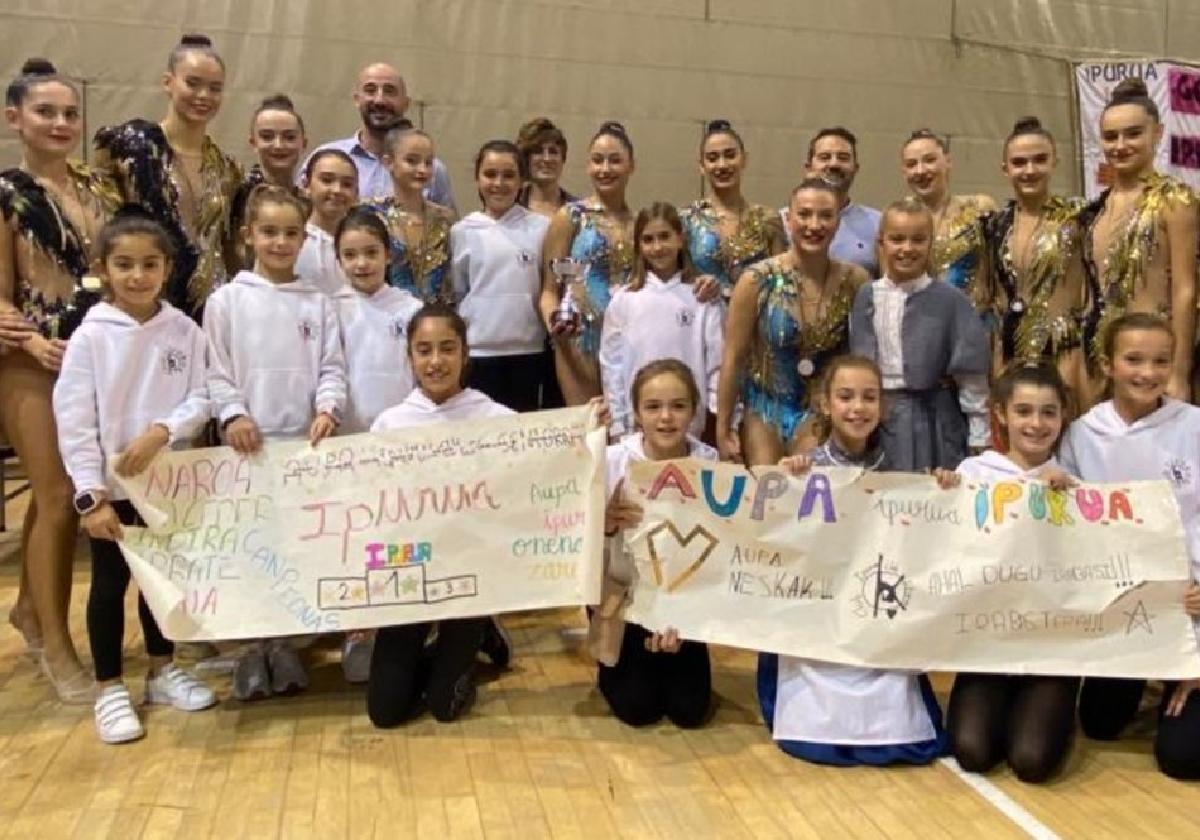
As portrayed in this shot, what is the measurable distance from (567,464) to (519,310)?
3.58 feet

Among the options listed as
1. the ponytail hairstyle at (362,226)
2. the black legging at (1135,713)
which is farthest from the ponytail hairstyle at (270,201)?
the black legging at (1135,713)

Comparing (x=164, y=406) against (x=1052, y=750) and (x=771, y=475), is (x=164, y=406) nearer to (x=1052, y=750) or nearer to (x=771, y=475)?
(x=771, y=475)

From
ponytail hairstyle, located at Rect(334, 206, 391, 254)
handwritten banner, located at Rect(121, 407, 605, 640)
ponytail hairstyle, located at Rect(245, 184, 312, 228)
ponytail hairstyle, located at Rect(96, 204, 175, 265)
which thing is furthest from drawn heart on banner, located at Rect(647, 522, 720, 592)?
ponytail hairstyle, located at Rect(96, 204, 175, 265)

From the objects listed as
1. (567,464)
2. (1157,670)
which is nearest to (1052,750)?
(1157,670)

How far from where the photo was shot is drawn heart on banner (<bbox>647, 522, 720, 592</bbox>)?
261 cm

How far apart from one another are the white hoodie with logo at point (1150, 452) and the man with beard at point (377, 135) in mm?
2328

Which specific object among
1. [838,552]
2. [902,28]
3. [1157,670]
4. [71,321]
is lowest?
[1157,670]

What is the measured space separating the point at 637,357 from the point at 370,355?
2.70 feet

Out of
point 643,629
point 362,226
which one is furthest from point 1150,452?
point 362,226

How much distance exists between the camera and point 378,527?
2.67 meters

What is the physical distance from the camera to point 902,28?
6.78 metres

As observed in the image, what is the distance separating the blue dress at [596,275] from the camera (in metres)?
3.55

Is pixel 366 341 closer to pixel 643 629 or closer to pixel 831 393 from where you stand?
pixel 643 629

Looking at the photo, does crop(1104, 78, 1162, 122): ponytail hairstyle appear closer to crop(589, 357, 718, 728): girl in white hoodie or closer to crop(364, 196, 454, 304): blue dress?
crop(589, 357, 718, 728): girl in white hoodie
